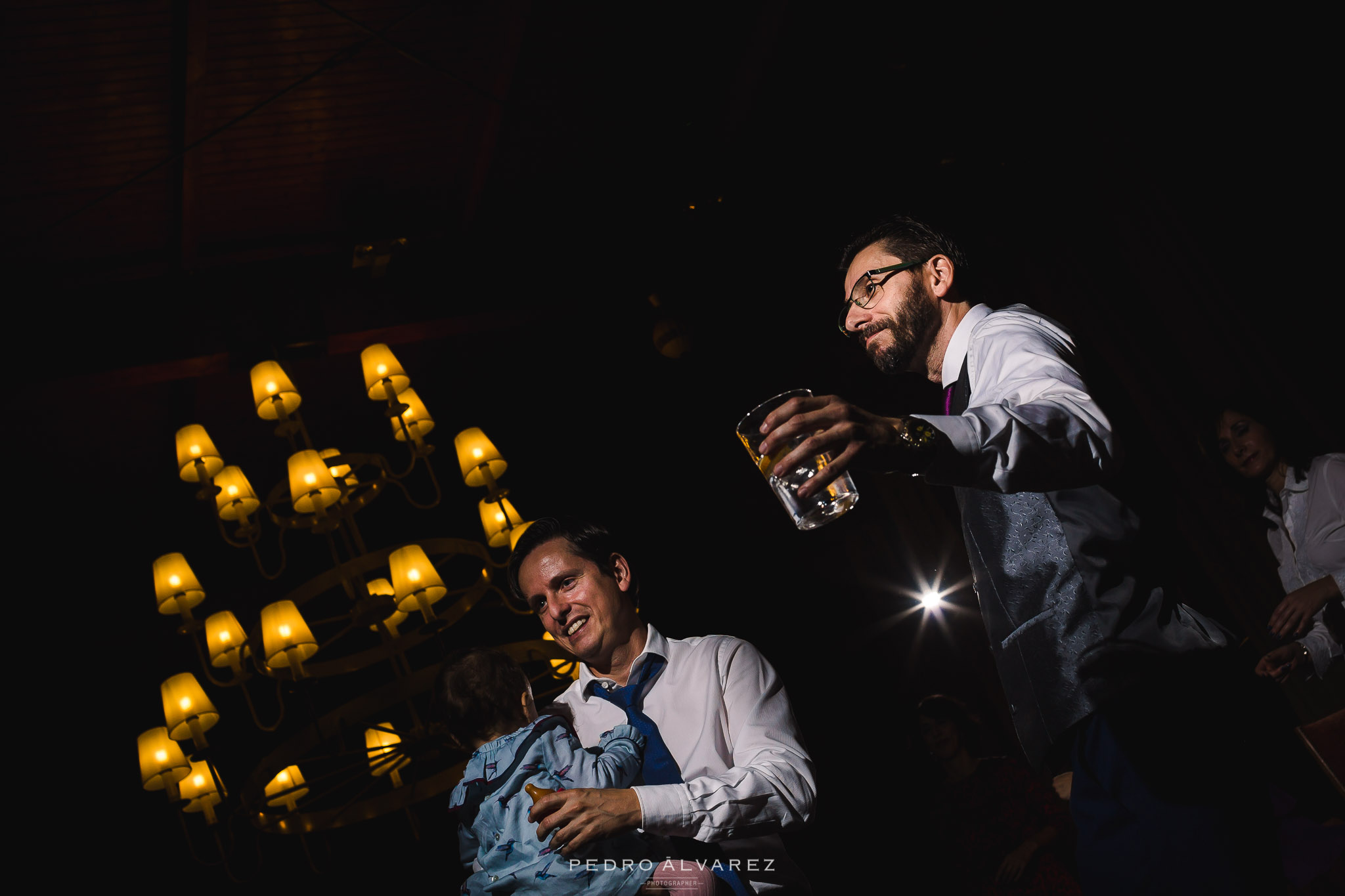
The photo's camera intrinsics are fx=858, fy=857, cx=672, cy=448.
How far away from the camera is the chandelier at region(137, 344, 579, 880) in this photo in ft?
10.4

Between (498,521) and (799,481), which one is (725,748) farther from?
(498,521)

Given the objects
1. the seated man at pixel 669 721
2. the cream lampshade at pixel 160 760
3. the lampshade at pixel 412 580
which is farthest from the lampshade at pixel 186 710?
the seated man at pixel 669 721

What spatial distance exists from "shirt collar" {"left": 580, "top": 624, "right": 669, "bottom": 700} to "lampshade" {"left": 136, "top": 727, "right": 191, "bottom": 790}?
3091mm

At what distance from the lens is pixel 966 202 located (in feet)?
12.3

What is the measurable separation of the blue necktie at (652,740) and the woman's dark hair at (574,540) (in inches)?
8.4

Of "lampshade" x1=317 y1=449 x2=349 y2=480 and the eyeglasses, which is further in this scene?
"lampshade" x1=317 y1=449 x2=349 y2=480

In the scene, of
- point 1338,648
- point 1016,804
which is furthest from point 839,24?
point 1016,804

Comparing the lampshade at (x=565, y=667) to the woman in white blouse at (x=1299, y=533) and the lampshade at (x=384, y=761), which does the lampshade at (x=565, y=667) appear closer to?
the lampshade at (x=384, y=761)

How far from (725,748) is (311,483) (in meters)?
2.26

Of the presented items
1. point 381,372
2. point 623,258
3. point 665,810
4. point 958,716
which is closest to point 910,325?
point 665,810

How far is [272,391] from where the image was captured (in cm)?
352

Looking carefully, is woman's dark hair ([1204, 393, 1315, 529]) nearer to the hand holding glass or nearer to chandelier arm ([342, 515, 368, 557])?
the hand holding glass

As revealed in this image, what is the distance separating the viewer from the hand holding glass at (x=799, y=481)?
954mm

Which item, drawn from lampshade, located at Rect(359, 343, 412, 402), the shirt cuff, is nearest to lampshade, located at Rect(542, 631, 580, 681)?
lampshade, located at Rect(359, 343, 412, 402)
